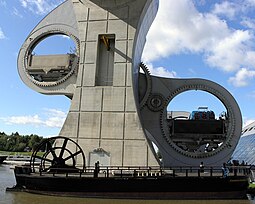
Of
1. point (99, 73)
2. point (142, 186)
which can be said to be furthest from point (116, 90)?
point (142, 186)

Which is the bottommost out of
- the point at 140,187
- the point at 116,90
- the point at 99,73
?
the point at 140,187

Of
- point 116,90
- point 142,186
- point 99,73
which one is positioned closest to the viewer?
point 142,186

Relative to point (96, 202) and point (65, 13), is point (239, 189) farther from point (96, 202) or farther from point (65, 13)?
point (65, 13)

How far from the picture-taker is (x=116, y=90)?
22.7 m

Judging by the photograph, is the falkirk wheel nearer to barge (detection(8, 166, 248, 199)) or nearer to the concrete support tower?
the concrete support tower

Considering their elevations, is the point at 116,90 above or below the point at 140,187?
above

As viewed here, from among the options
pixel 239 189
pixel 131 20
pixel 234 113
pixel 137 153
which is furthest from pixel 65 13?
pixel 239 189

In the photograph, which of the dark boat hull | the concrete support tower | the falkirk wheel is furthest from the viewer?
the falkirk wheel

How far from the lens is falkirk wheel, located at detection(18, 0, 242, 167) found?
2191 cm

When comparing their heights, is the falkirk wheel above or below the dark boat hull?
above

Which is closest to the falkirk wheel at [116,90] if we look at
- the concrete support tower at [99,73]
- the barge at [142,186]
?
the concrete support tower at [99,73]

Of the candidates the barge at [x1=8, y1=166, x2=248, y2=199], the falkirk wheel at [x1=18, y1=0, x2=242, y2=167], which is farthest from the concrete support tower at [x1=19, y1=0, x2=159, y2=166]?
the barge at [x1=8, y1=166, x2=248, y2=199]

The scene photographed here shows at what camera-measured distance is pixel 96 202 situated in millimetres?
14531

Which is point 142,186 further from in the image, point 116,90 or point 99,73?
point 99,73
